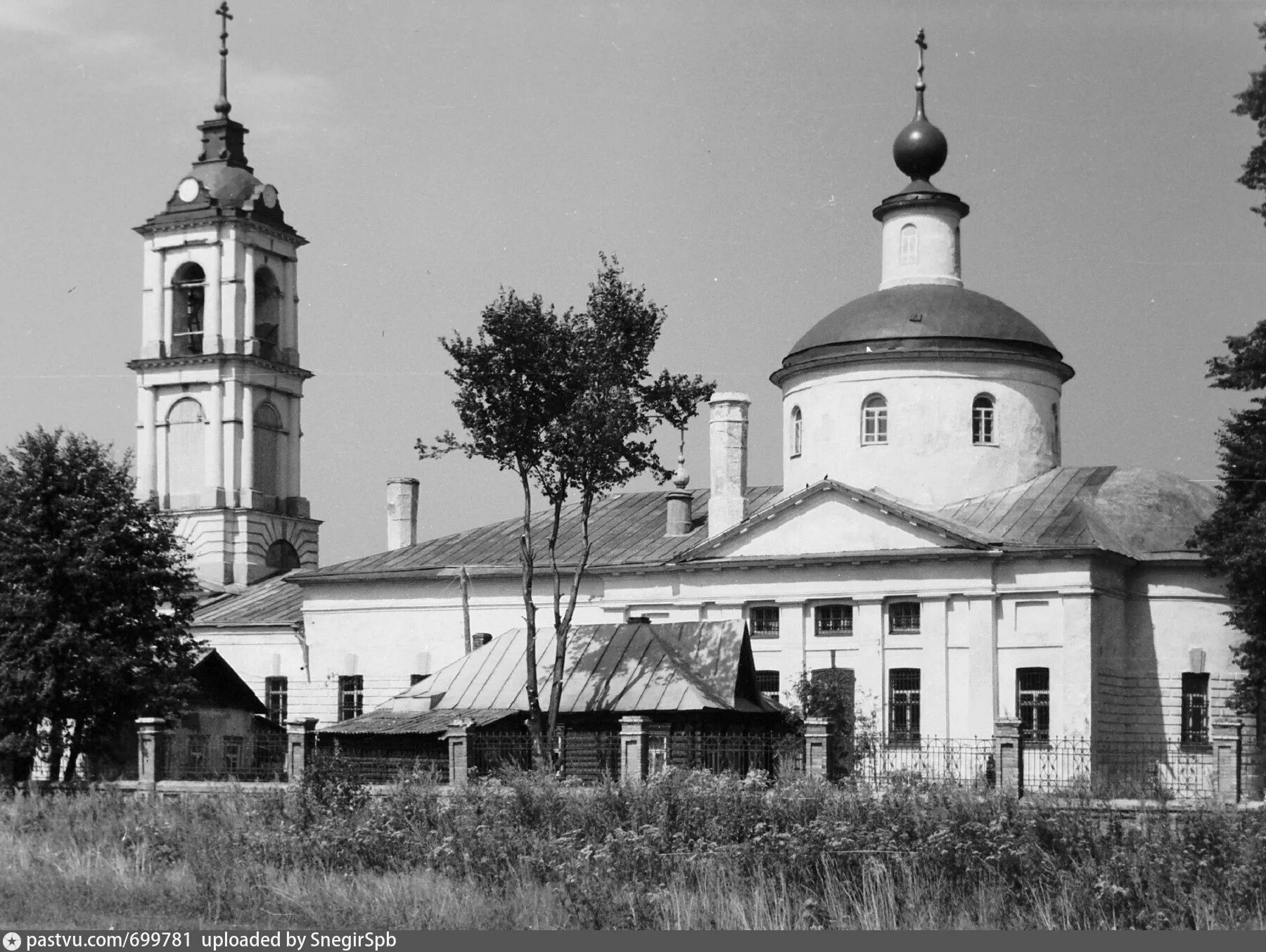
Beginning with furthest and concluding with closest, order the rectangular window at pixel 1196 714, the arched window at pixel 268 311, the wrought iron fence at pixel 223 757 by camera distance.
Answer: the arched window at pixel 268 311, the rectangular window at pixel 1196 714, the wrought iron fence at pixel 223 757

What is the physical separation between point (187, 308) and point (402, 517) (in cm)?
1296

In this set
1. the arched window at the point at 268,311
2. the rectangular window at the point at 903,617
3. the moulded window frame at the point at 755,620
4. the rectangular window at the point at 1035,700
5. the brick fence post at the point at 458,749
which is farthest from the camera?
the arched window at the point at 268,311

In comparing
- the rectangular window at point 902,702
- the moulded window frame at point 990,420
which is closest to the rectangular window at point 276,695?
the rectangular window at point 902,702

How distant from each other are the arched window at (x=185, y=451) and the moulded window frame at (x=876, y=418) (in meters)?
21.2

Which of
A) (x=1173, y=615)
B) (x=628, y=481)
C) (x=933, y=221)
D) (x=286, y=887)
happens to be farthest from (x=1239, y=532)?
(x=286, y=887)

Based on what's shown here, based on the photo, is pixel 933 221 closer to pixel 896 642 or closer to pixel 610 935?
pixel 896 642

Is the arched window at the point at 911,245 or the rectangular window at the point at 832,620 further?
the arched window at the point at 911,245

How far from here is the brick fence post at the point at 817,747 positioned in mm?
27875

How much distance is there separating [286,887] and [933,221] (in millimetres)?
29612

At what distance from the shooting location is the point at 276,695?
47688 mm

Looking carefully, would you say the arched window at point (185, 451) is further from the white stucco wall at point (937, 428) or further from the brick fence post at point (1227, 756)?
the brick fence post at point (1227, 756)

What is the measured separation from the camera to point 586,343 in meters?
36.5

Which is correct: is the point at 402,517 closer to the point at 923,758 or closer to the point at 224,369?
the point at 224,369

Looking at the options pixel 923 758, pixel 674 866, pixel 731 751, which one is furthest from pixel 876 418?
pixel 674 866
